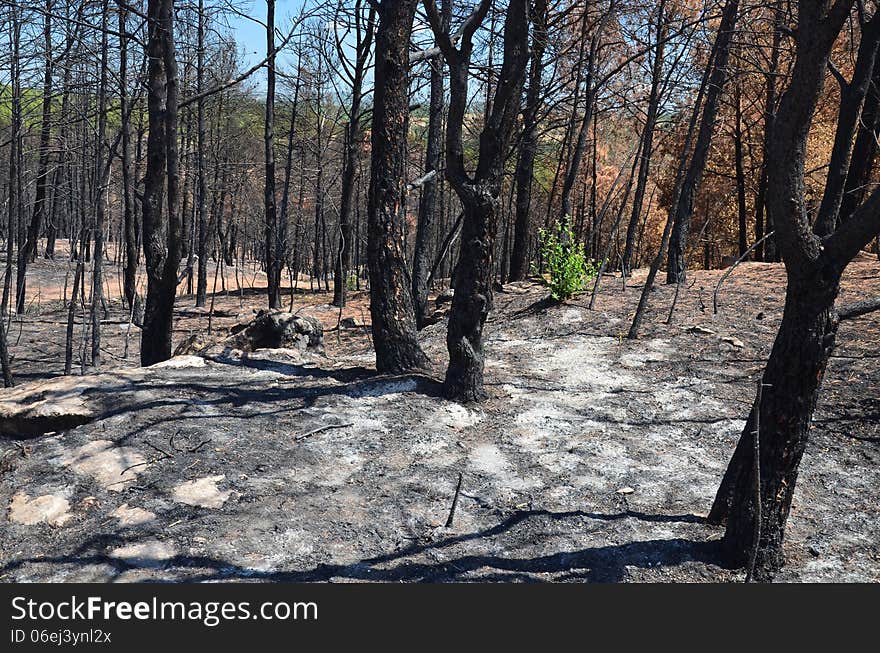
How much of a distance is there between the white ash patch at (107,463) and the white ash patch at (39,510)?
0.27 meters

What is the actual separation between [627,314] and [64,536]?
7739 millimetres

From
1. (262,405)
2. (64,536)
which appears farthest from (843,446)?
(64,536)

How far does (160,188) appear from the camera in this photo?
787 cm

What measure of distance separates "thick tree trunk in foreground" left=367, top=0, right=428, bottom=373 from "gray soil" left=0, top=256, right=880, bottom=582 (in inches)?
18.6

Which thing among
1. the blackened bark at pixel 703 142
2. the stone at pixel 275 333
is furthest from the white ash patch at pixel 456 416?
the blackened bark at pixel 703 142

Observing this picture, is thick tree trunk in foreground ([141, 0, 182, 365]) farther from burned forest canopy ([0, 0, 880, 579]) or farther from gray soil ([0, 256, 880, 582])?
gray soil ([0, 256, 880, 582])

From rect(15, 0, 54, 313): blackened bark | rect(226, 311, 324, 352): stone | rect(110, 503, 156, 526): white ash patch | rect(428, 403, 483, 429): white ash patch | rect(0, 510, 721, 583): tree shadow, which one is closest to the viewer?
rect(0, 510, 721, 583): tree shadow

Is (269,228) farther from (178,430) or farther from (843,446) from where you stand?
(843,446)

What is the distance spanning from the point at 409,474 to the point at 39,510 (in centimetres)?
244

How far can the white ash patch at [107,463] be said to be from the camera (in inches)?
171

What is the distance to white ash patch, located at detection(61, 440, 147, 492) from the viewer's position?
435 centimetres

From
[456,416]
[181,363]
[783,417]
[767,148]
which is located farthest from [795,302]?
[767,148]

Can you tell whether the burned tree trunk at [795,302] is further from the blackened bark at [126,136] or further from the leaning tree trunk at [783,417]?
the blackened bark at [126,136]

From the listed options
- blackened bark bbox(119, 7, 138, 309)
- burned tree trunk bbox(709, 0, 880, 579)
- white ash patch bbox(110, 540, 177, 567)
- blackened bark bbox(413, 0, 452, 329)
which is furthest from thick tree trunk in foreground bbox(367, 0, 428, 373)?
blackened bark bbox(413, 0, 452, 329)
